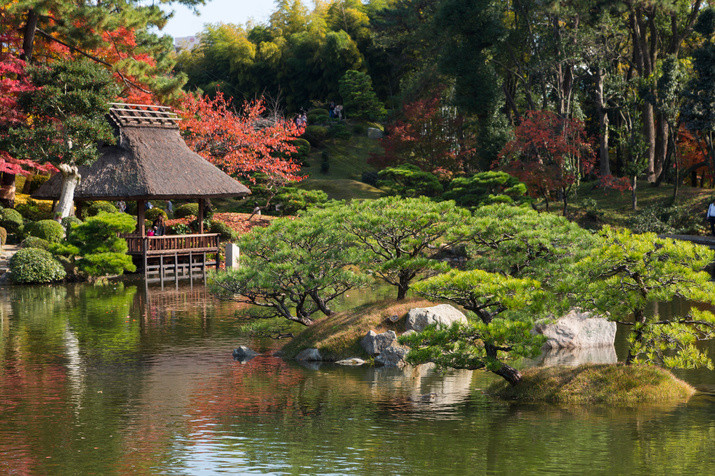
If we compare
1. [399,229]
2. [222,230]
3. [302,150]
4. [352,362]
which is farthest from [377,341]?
[302,150]

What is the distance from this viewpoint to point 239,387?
13.2 metres

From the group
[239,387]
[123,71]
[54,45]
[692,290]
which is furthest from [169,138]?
[692,290]

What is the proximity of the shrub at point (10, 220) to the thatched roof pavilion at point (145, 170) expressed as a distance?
1318 mm

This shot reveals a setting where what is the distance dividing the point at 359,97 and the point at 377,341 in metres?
41.4

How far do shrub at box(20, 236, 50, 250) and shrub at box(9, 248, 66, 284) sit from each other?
1124 millimetres

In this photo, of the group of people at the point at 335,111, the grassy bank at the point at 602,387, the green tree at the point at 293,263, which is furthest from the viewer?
the group of people at the point at 335,111

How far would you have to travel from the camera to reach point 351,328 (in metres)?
15.8

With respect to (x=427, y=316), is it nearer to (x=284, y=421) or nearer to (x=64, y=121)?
(x=284, y=421)

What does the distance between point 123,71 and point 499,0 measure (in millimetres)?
16975

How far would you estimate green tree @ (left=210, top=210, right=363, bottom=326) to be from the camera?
51.2 feet

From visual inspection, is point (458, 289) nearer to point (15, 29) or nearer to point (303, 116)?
point (15, 29)

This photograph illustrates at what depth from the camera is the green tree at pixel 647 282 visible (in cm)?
1123

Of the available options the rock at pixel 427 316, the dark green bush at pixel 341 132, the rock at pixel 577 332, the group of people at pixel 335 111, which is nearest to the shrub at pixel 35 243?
the rock at pixel 427 316

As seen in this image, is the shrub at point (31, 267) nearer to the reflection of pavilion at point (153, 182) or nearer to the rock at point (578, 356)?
the reflection of pavilion at point (153, 182)
